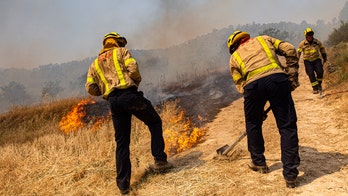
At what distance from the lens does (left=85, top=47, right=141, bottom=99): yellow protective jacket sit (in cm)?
394

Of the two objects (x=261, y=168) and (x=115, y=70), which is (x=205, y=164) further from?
(x=115, y=70)

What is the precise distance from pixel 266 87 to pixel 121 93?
188 cm

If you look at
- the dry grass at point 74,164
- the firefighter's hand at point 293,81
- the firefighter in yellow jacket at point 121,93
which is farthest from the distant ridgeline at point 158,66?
the firefighter's hand at point 293,81

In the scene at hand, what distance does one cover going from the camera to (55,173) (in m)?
4.89

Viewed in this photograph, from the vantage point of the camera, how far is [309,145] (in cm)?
473

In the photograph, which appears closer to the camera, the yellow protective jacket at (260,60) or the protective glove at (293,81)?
the yellow protective jacket at (260,60)

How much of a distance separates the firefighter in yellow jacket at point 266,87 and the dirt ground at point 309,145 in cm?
24

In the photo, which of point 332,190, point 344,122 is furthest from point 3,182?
point 344,122

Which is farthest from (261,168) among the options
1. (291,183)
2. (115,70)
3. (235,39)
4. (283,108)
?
(115,70)

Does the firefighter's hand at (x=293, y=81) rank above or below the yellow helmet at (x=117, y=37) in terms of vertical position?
below

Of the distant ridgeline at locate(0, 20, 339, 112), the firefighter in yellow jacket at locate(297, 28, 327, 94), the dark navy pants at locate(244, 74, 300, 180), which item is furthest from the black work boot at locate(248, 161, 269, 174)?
the distant ridgeline at locate(0, 20, 339, 112)

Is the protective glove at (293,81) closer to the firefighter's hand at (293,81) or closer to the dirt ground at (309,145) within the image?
the firefighter's hand at (293,81)

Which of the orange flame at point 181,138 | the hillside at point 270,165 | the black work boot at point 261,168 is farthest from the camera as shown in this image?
the orange flame at point 181,138

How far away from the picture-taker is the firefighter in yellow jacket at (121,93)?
3.91 m
